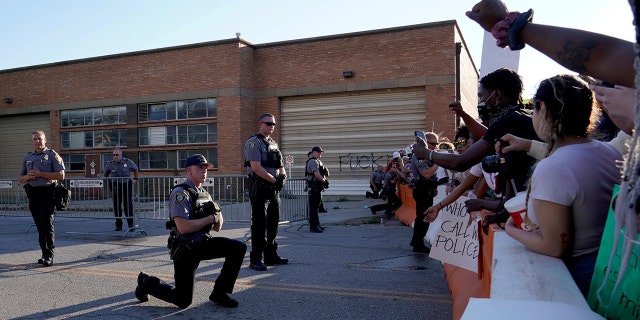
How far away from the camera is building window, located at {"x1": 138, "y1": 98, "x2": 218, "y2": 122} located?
25391 millimetres

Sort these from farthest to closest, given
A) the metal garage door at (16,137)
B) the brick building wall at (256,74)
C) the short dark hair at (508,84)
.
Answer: the metal garage door at (16,137) < the brick building wall at (256,74) < the short dark hair at (508,84)

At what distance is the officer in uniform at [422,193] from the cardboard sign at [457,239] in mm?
3216

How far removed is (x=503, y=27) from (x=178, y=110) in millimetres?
25933

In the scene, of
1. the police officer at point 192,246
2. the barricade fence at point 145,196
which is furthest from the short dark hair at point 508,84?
the barricade fence at point 145,196

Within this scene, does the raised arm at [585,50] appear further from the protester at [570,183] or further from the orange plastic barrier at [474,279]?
the orange plastic barrier at [474,279]

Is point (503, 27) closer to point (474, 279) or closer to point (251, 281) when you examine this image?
point (474, 279)

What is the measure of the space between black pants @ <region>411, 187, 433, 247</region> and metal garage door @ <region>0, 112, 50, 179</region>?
28213 millimetres

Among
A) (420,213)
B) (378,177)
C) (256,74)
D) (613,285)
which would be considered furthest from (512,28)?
(256,74)

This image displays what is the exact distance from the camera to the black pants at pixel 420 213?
8.05 meters

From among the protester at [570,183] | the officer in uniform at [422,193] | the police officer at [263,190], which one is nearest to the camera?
the protester at [570,183]

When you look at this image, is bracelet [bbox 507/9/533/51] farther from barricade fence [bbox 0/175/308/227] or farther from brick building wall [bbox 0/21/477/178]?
brick building wall [bbox 0/21/477/178]

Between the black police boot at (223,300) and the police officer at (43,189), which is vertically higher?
the police officer at (43,189)

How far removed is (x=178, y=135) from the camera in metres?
26.4

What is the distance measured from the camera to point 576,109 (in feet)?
7.95
